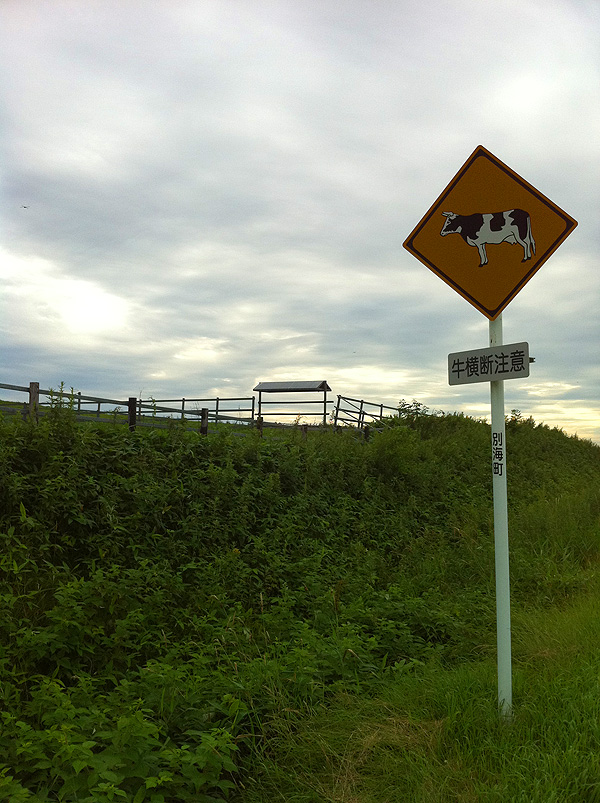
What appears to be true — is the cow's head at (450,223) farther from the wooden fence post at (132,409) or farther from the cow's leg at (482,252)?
the wooden fence post at (132,409)

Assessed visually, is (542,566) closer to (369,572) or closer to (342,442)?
(369,572)

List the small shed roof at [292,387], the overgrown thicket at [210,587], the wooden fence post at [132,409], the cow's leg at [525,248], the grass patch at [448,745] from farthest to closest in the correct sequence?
the small shed roof at [292,387]
the wooden fence post at [132,409]
the cow's leg at [525,248]
the overgrown thicket at [210,587]
the grass patch at [448,745]

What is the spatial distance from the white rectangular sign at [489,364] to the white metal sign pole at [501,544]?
5.6 inches

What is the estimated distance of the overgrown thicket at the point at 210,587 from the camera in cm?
382

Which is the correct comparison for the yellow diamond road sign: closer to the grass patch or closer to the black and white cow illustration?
the black and white cow illustration

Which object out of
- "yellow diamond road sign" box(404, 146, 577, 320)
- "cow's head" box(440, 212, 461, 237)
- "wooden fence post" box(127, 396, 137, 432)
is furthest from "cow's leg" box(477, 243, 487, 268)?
"wooden fence post" box(127, 396, 137, 432)

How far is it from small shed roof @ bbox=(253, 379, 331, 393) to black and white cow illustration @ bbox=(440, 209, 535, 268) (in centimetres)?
2665

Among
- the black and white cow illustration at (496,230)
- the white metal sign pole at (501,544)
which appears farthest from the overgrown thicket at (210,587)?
the black and white cow illustration at (496,230)

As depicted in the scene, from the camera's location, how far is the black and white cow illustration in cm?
451

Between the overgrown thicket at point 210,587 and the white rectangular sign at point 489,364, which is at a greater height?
the white rectangular sign at point 489,364

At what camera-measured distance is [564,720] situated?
12.5 feet

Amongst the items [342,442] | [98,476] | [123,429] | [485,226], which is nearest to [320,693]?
[485,226]

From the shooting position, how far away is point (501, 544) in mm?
4312

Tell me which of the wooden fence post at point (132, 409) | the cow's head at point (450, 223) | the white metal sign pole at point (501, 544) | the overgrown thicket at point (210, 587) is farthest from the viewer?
the wooden fence post at point (132, 409)
